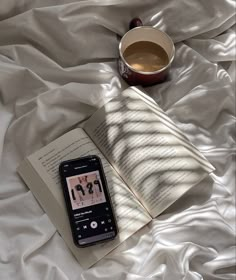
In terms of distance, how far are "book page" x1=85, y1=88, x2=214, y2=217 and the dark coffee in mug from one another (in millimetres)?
62

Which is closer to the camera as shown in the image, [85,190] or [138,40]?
[85,190]

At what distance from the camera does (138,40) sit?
1.00 m

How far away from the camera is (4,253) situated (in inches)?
31.7

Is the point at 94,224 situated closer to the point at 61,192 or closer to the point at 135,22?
the point at 61,192

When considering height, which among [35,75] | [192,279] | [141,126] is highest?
[35,75]

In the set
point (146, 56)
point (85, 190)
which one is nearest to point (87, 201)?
point (85, 190)

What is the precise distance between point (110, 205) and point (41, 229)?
119mm

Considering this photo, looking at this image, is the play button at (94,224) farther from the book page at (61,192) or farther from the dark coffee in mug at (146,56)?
A: the dark coffee in mug at (146,56)

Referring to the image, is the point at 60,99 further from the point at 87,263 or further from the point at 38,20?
the point at 87,263

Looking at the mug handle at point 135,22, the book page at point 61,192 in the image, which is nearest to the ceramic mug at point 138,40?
the mug handle at point 135,22

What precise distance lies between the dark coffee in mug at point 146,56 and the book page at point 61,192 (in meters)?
0.17

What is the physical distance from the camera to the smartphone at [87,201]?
0.84 metres

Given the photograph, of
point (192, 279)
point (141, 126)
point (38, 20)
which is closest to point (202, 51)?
point (141, 126)

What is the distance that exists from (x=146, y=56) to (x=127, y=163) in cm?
22
